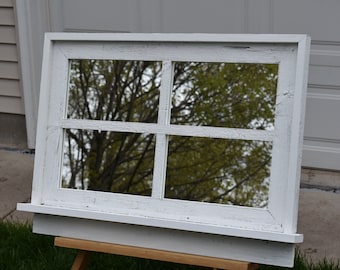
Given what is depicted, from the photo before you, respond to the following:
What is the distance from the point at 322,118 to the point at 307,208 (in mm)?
628

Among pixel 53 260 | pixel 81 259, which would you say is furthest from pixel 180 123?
pixel 53 260

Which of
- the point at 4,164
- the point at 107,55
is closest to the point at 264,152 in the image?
the point at 107,55

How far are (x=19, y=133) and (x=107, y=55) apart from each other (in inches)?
101

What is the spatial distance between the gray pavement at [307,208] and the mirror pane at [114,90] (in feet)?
3.98

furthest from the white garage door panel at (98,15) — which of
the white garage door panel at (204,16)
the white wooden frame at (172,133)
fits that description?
the white wooden frame at (172,133)

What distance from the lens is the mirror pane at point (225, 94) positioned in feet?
7.58

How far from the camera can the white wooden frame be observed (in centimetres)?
224

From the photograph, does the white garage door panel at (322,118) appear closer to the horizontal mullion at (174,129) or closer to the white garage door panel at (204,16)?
the white garage door panel at (204,16)

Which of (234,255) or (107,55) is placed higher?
(107,55)

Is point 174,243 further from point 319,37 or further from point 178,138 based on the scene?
point 319,37

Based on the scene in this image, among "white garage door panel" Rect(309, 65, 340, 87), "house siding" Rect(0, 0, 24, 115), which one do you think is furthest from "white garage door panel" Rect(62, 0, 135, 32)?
"white garage door panel" Rect(309, 65, 340, 87)

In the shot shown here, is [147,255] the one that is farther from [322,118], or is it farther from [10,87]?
[10,87]

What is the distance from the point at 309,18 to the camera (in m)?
4.06

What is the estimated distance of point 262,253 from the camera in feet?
7.48
